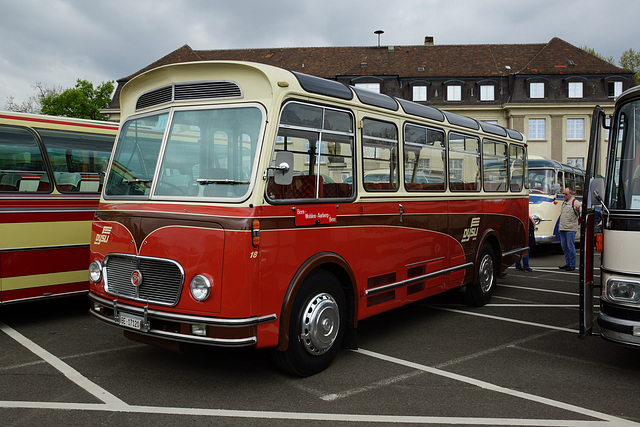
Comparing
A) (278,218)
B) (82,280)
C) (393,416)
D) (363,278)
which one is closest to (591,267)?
(363,278)

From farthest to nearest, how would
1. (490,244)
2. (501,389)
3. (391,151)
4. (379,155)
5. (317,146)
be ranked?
(490,244) → (391,151) → (379,155) → (317,146) → (501,389)

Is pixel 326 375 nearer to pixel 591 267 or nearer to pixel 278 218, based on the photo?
pixel 278 218

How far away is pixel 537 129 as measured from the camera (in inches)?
1761

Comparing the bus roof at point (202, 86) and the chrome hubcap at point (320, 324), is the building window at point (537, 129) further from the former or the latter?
the chrome hubcap at point (320, 324)

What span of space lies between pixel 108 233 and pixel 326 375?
2.51 metres

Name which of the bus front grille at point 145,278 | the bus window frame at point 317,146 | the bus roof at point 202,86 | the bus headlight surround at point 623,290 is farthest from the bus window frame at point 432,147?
the bus front grille at point 145,278

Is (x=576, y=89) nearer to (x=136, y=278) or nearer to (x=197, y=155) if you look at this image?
(x=197, y=155)

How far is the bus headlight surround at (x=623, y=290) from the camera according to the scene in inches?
201

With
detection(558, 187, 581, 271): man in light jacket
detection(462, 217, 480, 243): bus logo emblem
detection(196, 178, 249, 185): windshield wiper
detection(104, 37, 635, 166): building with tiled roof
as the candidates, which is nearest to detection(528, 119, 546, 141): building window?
detection(104, 37, 635, 166): building with tiled roof

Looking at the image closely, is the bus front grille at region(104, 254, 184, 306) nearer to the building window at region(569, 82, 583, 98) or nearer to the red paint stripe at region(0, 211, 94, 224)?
the red paint stripe at region(0, 211, 94, 224)

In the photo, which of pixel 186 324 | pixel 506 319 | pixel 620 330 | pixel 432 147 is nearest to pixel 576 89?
pixel 506 319

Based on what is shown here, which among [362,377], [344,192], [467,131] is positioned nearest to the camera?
[362,377]

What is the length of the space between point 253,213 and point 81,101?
1930 inches

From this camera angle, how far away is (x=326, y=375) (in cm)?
545
